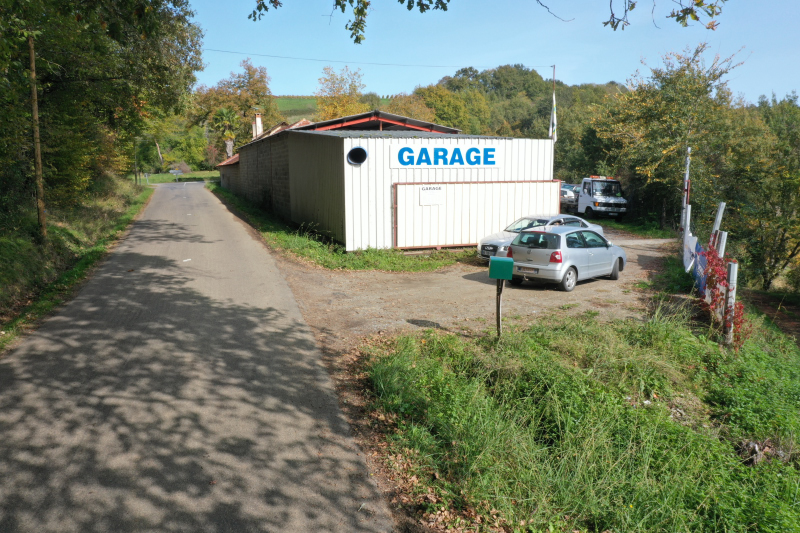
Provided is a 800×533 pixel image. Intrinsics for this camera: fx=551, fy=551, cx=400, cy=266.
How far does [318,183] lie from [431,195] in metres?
4.07

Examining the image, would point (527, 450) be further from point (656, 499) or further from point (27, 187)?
point (27, 187)

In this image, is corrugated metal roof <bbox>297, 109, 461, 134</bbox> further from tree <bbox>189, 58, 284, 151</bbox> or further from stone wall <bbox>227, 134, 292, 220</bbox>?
tree <bbox>189, 58, 284, 151</bbox>

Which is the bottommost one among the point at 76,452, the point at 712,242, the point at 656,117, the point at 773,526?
the point at 773,526

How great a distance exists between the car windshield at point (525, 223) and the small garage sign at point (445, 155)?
2221 mm

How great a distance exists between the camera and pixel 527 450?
206 inches

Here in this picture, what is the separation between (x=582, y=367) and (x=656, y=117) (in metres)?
22.7

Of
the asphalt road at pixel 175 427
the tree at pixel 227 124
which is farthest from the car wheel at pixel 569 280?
the tree at pixel 227 124

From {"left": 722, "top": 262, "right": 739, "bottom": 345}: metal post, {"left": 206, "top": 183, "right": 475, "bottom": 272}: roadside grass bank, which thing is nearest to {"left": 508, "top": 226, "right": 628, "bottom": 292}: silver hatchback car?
{"left": 206, "top": 183, "right": 475, "bottom": 272}: roadside grass bank

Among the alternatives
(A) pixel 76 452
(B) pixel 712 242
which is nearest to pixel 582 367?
(A) pixel 76 452

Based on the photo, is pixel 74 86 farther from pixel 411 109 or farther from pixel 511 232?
pixel 411 109

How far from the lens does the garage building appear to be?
16.1 metres

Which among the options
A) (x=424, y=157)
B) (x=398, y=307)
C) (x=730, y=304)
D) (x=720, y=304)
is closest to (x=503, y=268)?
(x=398, y=307)

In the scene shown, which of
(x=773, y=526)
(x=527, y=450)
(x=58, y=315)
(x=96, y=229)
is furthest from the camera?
(x=96, y=229)

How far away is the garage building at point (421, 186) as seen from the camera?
16141mm
